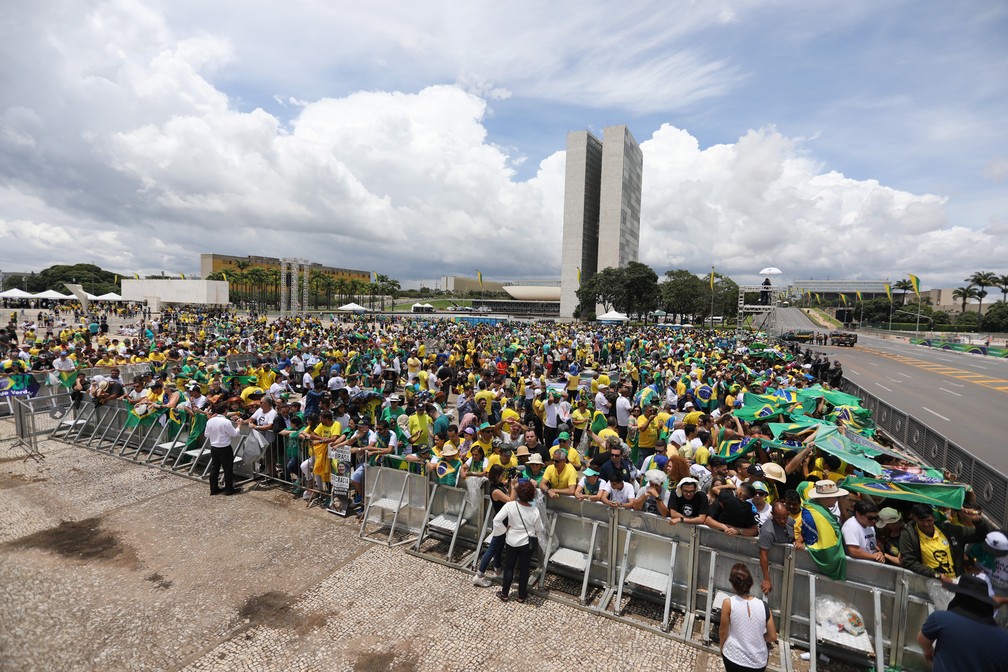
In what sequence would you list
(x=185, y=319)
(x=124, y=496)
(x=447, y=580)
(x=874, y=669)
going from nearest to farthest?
(x=874, y=669) → (x=447, y=580) → (x=124, y=496) → (x=185, y=319)

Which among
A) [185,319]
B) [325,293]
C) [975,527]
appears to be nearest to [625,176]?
[325,293]

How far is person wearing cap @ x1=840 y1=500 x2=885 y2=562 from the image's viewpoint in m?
4.75

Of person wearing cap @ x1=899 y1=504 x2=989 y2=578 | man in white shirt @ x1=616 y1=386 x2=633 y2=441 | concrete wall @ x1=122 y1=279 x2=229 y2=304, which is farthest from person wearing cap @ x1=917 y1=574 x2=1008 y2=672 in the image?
concrete wall @ x1=122 y1=279 x2=229 y2=304

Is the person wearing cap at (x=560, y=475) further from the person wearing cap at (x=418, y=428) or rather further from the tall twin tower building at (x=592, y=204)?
the tall twin tower building at (x=592, y=204)

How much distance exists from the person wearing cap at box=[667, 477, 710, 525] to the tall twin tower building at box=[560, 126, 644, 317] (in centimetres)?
10726

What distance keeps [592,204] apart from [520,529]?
12103cm

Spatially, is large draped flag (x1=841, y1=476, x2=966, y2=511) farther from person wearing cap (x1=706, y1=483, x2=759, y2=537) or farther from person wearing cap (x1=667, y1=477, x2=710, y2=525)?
person wearing cap (x1=667, y1=477, x2=710, y2=525)

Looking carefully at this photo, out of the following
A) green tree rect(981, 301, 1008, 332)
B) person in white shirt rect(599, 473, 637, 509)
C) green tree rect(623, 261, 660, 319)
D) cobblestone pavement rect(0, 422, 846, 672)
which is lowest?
cobblestone pavement rect(0, 422, 846, 672)

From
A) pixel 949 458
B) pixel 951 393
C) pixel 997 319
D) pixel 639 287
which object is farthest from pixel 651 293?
pixel 949 458

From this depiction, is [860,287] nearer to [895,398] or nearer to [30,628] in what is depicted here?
[895,398]

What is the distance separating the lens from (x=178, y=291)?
271ft

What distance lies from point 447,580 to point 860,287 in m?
217

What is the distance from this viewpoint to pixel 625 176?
373ft

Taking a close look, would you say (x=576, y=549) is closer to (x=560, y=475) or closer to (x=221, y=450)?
(x=560, y=475)
